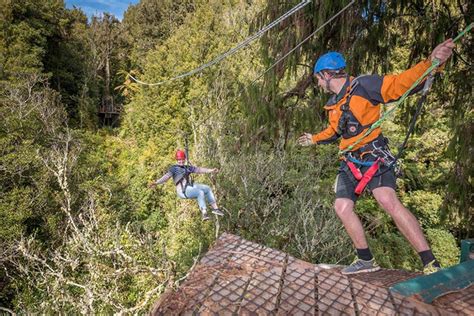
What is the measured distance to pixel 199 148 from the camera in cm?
1221

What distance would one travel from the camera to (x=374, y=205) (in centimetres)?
1160

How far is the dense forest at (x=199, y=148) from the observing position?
388cm

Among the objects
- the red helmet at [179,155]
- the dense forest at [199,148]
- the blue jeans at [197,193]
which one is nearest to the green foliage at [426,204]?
the dense forest at [199,148]

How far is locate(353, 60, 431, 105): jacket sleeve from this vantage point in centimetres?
217

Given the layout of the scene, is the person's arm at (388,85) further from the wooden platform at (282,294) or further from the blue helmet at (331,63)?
the wooden platform at (282,294)

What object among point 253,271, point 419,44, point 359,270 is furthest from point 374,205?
point 253,271

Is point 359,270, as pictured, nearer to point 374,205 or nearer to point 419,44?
point 419,44

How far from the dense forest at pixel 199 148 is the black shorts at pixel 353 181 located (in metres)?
1.44

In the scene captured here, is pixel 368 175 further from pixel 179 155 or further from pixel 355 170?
pixel 179 155

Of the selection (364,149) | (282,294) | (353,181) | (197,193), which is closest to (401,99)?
(364,149)

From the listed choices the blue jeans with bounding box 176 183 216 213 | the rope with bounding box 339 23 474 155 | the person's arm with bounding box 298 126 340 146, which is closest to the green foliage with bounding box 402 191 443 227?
the blue jeans with bounding box 176 183 216 213

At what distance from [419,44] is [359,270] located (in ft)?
9.83

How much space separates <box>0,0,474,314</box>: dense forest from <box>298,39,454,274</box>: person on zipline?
1041mm

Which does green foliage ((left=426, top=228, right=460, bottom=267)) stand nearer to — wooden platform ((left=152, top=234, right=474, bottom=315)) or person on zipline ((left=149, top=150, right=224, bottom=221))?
person on zipline ((left=149, top=150, right=224, bottom=221))
